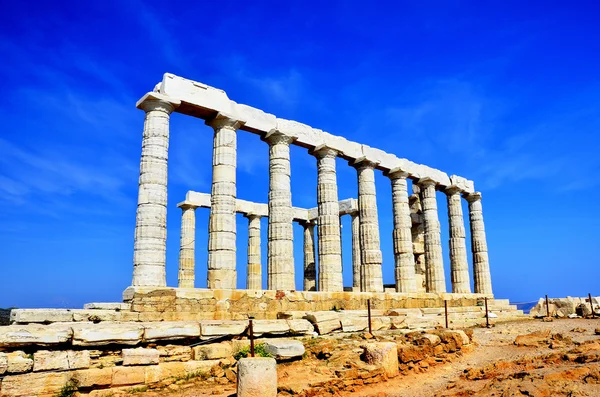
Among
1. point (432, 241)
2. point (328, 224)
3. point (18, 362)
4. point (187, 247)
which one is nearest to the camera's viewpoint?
point (18, 362)

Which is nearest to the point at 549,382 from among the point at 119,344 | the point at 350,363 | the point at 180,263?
the point at 350,363

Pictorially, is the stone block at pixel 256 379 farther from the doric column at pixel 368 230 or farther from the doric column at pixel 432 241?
the doric column at pixel 432 241

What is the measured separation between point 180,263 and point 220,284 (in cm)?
880

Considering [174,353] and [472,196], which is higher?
[472,196]

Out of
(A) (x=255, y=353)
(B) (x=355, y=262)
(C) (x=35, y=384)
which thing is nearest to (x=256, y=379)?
(A) (x=255, y=353)

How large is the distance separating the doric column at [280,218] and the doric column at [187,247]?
24.3 ft

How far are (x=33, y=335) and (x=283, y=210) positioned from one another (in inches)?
478

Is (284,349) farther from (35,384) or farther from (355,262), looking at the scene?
(355,262)

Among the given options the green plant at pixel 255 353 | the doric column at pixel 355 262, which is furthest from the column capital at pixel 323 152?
the green plant at pixel 255 353

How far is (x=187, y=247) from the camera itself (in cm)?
2697

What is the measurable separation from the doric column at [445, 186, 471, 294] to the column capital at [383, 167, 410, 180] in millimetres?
4931

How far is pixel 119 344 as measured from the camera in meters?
11.4

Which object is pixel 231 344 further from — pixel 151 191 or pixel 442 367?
pixel 151 191

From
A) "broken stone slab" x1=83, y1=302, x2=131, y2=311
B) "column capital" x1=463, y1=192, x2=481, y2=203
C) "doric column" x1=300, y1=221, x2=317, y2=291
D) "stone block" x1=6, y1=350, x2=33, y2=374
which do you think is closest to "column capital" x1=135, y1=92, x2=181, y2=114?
"broken stone slab" x1=83, y1=302, x2=131, y2=311
